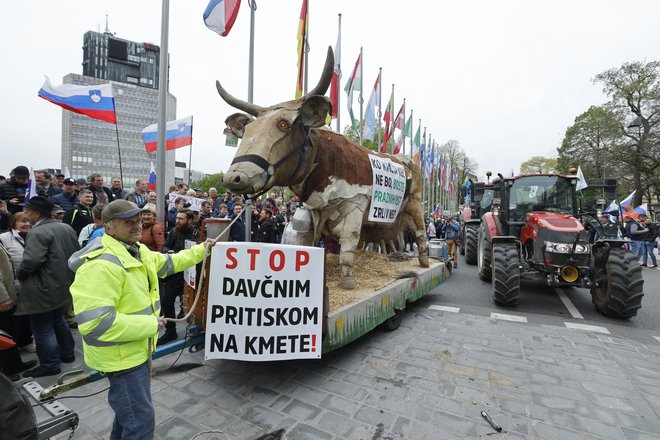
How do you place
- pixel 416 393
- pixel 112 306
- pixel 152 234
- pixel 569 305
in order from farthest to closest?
pixel 569 305, pixel 152 234, pixel 416 393, pixel 112 306

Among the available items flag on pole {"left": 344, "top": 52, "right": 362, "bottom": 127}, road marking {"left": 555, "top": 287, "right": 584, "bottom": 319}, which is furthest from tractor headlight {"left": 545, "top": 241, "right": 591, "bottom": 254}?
flag on pole {"left": 344, "top": 52, "right": 362, "bottom": 127}

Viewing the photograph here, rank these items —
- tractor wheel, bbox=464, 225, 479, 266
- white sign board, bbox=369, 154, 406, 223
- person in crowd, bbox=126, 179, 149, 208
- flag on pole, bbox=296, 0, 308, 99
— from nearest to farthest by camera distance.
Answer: white sign board, bbox=369, 154, 406, 223 < flag on pole, bbox=296, 0, 308, 99 < person in crowd, bbox=126, 179, 149, 208 < tractor wheel, bbox=464, 225, 479, 266

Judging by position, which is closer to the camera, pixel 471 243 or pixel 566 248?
pixel 566 248

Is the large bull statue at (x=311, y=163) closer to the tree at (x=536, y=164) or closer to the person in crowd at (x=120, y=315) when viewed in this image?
the person in crowd at (x=120, y=315)

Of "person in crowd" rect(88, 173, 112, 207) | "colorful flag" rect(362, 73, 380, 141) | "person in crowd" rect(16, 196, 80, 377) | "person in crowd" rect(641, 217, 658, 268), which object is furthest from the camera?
"colorful flag" rect(362, 73, 380, 141)

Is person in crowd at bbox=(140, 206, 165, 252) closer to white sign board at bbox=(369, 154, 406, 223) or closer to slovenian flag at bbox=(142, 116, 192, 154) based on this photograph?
white sign board at bbox=(369, 154, 406, 223)

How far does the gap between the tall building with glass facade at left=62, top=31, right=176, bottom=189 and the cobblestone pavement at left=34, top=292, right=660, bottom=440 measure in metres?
34.6

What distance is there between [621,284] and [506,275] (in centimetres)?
160

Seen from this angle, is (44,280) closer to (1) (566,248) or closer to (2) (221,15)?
(2) (221,15)

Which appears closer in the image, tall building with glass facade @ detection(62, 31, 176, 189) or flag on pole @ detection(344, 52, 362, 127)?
flag on pole @ detection(344, 52, 362, 127)

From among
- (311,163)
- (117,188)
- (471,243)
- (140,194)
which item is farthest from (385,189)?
(471,243)

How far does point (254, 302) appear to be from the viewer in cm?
271

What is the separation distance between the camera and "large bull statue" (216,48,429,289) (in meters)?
2.94

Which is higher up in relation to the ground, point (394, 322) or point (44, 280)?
point (44, 280)
